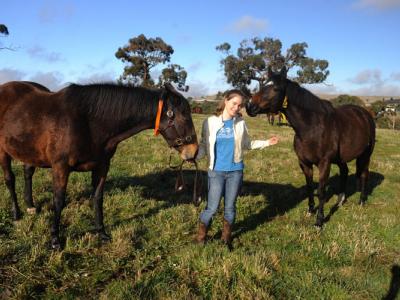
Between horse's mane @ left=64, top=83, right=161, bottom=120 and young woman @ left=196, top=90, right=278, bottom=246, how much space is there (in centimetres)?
82

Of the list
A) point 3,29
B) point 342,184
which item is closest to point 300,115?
point 342,184

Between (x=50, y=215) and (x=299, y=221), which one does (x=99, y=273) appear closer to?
(x=50, y=215)

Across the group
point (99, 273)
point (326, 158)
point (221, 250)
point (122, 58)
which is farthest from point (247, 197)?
point (122, 58)

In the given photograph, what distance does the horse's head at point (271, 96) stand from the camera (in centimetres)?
656

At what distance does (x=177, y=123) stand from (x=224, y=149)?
693 mm

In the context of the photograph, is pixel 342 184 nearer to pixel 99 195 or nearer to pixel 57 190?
pixel 99 195

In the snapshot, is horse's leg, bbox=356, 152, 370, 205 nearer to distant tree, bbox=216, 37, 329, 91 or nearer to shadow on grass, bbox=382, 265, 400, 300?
shadow on grass, bbox=382, 265, 400, 300

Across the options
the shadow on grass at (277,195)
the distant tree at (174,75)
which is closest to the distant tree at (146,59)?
the distant tree at (174,75)

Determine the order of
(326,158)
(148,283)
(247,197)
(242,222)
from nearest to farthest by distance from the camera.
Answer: (148,283) < (242,222) < (326,158) < (247,197)

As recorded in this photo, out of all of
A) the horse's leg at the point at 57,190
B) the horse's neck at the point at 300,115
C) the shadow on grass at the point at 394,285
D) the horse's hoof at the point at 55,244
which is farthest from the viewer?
the horse's neck at the point at 300,115

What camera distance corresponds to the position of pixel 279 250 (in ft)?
16.0

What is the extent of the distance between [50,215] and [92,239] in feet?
4.43

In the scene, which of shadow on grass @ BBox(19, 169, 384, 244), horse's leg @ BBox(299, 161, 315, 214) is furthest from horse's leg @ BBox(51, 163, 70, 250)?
horse's leg @ BBox(299, 161, 315, 214)

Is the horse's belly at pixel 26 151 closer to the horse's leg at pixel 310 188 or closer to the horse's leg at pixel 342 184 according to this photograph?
the horse's leg at pixel 310 188
